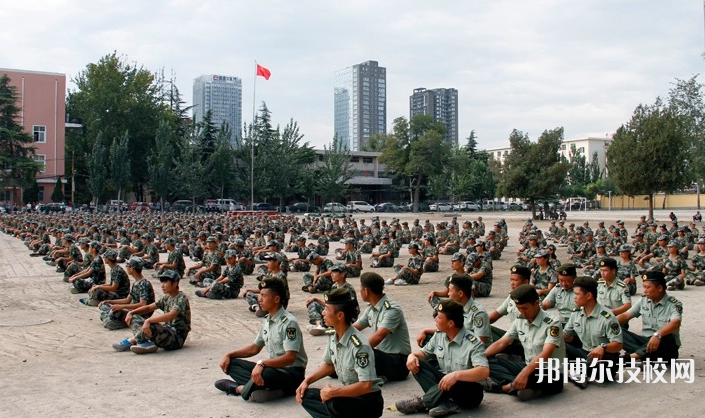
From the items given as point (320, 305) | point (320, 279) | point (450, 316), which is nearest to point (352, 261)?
point (320, 279)

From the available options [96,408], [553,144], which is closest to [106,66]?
[553,144]

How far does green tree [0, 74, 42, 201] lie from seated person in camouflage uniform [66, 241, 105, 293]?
38733 millimetres

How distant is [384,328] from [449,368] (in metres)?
0.95

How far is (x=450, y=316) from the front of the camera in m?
5.10

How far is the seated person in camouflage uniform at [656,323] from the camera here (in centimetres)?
664

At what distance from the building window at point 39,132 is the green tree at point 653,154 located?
48.1 meters

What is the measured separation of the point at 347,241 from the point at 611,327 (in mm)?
8153

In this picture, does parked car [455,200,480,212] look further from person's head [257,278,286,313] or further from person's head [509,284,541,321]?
person's head [257,278,286,313]

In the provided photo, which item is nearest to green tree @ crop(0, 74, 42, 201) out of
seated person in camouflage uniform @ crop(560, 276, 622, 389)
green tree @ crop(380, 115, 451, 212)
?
green tree @ crop(380, 115, 451, 212)

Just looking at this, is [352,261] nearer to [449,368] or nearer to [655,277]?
[655,277]

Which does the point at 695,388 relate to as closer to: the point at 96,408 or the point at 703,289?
the point at 96,408

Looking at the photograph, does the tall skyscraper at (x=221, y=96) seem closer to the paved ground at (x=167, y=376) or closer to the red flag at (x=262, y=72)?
the red flag at (x=262, y=72)

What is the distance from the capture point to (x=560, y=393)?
6168 millimetres

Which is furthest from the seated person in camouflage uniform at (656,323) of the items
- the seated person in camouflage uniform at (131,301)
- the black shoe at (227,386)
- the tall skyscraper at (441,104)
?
the tall skyscraper at (441,104)
